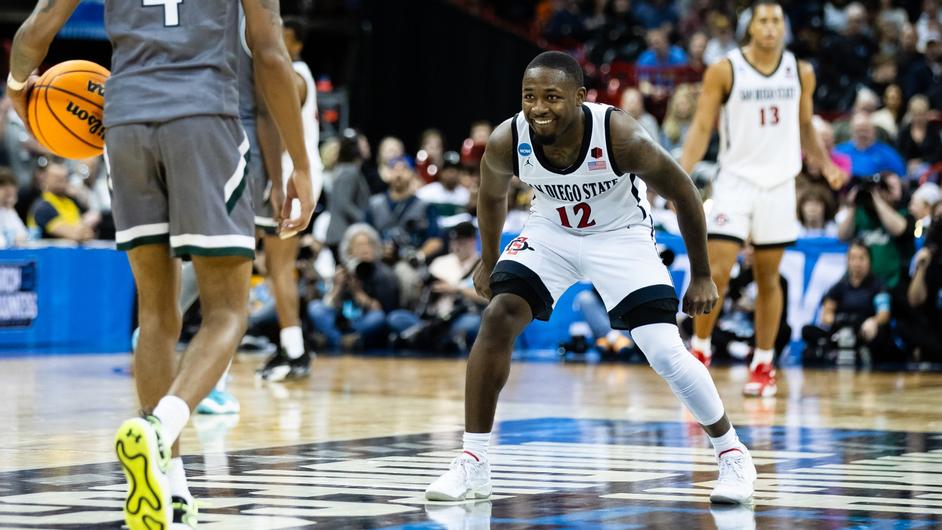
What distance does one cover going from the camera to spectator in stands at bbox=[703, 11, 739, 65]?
63.6 ft

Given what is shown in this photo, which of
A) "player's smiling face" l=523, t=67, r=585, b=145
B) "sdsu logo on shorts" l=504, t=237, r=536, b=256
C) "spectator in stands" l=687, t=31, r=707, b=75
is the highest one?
"spectator in stands" l=687, t=31, r=707, b=75

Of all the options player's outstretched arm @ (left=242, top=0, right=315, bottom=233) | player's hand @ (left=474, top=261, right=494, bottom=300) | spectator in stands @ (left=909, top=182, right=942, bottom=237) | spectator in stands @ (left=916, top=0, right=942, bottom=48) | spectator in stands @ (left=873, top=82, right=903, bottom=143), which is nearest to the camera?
player's outstretched arm @ (left=242, top=0, right=315, bottom=233)

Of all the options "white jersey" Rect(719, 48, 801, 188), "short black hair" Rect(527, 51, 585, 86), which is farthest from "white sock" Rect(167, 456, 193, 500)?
"white jersey" Rect(719, 48, 801, 188)

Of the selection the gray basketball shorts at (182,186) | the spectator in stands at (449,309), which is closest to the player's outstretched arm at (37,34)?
the gray basketball shorts at (182,186)

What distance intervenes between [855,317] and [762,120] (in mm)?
3385

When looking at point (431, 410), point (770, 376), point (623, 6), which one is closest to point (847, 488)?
point (431, 410)

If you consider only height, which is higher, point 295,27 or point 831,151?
point 295,27

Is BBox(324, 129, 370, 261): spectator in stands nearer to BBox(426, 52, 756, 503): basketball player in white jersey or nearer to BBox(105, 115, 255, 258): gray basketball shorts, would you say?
BBox(426, 52, 756, 503): basketball player in white jersey

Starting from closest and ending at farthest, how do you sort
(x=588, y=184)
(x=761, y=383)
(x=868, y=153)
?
(x=588, y=184)
(x=761, y=383)
(x=868, y=153)

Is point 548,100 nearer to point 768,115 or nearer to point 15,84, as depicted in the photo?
point 15,84

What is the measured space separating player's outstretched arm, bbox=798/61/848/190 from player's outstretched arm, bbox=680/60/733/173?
1.61 feet

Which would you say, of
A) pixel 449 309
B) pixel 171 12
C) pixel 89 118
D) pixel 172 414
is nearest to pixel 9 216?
pixel 449 309

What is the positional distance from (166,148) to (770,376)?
5.81m

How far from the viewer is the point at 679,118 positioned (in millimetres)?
16734
